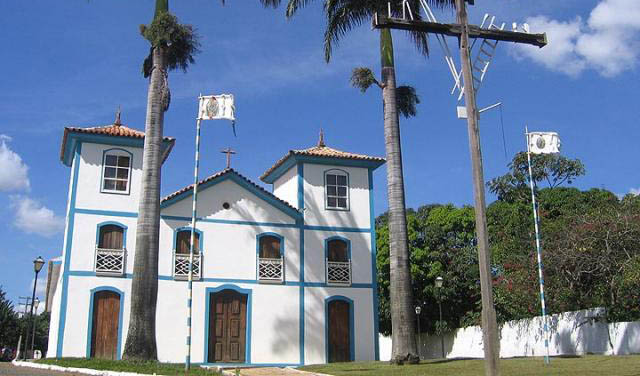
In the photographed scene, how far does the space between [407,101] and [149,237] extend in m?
9.42

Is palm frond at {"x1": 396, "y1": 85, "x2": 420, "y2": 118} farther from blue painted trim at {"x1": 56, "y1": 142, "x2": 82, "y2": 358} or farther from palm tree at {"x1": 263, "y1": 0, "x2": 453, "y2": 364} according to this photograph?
blue painted trim at {"x1": 56, "y1": 142, "x2": 82, "y2": 358}

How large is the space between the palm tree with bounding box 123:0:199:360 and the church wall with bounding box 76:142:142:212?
4.47 meters

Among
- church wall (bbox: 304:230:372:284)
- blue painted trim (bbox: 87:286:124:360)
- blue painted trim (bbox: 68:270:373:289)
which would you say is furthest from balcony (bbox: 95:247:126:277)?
church wall (bbox: 304:230:372:284)

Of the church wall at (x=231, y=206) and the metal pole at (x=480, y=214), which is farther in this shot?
the church wall at (x=231, y=206)

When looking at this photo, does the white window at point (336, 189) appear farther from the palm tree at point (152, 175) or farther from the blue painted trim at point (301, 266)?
the palm tree at point (152, 175)

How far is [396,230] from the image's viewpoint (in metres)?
20.4

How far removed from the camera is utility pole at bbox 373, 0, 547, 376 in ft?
32.8

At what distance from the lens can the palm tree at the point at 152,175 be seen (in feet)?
58.9

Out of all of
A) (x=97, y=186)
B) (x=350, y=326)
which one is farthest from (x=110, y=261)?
(x=350, y=326)

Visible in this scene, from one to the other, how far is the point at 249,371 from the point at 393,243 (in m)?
5.63

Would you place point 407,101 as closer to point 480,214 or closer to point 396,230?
point 396,230

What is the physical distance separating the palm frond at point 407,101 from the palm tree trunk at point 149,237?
755cm

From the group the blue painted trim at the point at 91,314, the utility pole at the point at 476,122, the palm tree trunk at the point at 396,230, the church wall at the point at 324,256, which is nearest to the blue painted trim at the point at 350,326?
the church wall at the point at 324,256

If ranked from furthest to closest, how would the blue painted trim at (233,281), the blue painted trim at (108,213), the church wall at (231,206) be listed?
the church wall at (231,206)
the blue painted trim at (108,213)
the blue painted trim at (233,281)
